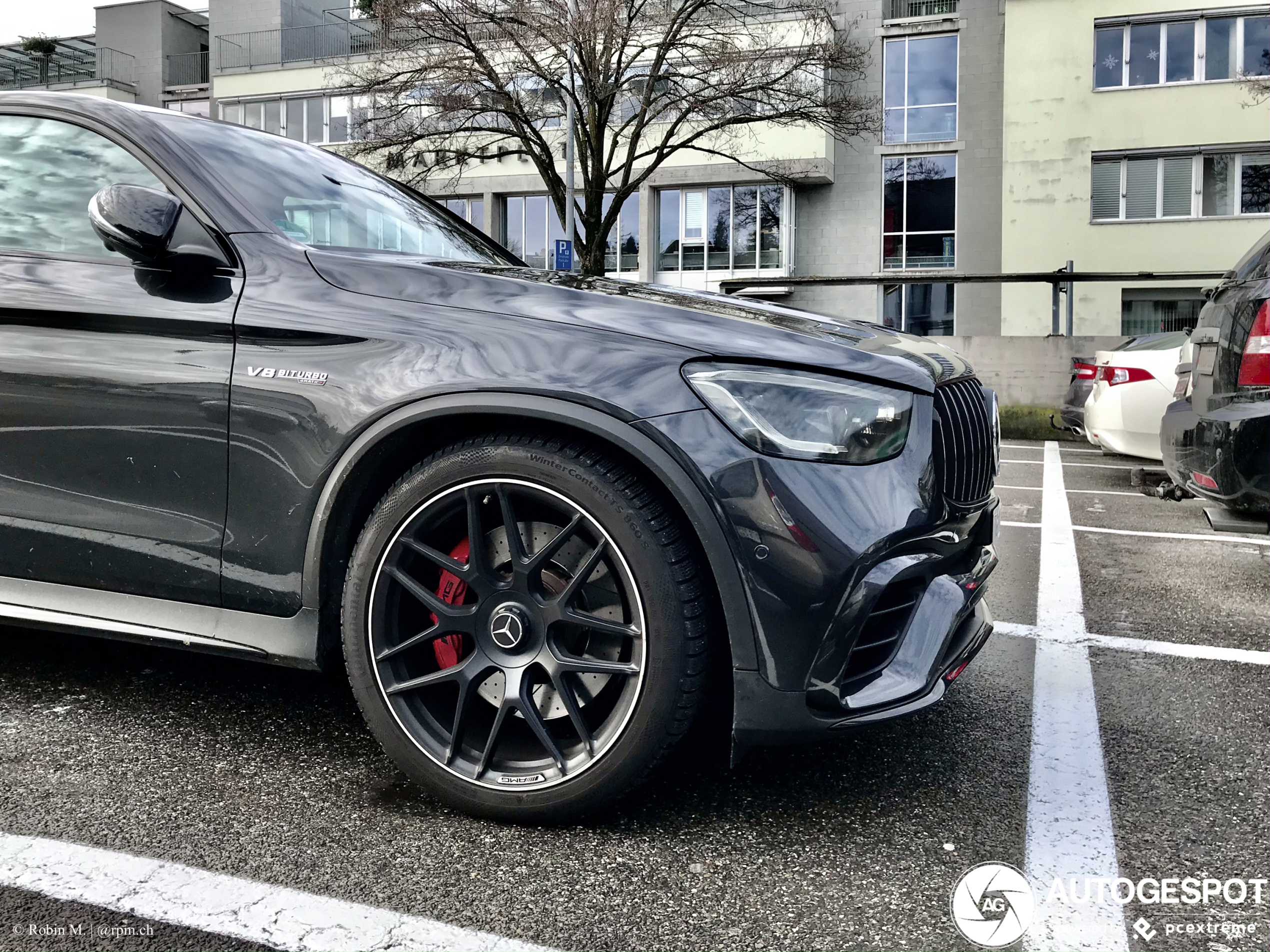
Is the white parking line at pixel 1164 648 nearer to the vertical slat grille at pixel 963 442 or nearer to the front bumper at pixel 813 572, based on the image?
the vertical slat grille at pixel 963 442

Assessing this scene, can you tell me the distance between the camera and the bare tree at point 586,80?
20750mm

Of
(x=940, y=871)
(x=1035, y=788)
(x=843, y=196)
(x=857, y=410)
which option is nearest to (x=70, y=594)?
(x=857, y=410)

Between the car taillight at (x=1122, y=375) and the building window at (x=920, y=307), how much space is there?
21.0 metres

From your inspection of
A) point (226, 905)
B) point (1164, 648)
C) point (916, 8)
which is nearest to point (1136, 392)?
point (1164, 648)

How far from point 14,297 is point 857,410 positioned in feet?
6.88

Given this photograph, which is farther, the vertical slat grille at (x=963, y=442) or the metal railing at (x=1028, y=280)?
the metal railing at (x=1028, y=280)

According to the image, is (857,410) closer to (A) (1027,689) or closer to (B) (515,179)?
(A) (1027,689)

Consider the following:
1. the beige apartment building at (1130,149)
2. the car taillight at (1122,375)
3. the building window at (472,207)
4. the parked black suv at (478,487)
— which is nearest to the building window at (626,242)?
the building window at (472,207)

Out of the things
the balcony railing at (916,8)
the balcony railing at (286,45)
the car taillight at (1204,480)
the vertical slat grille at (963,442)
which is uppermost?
the balcony railing at (286,45)

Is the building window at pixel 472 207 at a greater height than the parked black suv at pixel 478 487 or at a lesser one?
greater

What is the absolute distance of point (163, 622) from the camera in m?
2.46

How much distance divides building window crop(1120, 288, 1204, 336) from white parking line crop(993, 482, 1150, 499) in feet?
68.3

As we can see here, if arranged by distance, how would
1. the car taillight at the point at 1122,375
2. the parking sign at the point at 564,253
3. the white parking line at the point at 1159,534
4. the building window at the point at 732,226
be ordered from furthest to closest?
the building window at the point at 732,226, the parking sign at the point at 564,253, the car taillight at the point at 1122,375, the white parking line at the point at 1159,534

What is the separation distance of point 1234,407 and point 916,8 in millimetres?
30111
